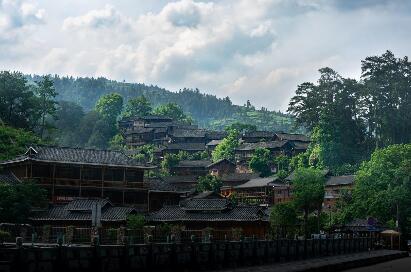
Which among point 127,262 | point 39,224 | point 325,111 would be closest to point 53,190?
point 39,224

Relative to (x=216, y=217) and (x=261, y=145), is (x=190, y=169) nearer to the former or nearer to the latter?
(x=261, y=145)

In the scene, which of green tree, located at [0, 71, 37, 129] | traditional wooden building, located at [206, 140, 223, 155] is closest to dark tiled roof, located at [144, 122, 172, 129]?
traditional wooden building, located at [206, 140, 223, 155]

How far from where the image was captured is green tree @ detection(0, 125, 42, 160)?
79.4 m

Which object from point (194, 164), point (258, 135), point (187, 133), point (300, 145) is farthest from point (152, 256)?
point (187, 133)

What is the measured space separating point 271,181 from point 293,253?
2412 inches

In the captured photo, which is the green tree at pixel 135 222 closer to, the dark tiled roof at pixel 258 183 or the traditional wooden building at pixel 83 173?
the traditional wooden building at pixel 83 173

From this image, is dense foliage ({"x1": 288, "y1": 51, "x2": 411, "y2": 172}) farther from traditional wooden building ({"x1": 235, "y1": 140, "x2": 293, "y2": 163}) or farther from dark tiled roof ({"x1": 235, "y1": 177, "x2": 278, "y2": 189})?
dark tiled roof ({"x1": 235, "y1": 177, "x2": 278, "y2": 189})

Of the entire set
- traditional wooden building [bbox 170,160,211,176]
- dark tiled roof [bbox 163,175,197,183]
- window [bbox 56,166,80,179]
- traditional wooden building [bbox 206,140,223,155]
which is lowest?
window [bbox 56,166,80,179]

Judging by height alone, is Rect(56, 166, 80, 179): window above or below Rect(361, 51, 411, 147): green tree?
below

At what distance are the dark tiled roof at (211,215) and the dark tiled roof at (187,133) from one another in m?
83.2

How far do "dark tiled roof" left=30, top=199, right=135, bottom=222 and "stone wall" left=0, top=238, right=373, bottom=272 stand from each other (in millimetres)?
21541

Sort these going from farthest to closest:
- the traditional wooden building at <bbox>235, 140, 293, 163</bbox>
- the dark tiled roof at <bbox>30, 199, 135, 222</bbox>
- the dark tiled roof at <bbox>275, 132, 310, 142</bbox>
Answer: the dark tiled roof at <bbox>275, 132, 310, 142</bbox>
the traditional wooden building at <bbox>235, 140, 293, 163</bbox>
the dark tiled roof at <bbox>30, 199, 135, 222</bbox>

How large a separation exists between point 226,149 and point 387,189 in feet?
213

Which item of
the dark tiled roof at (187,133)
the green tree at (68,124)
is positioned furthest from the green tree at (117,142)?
the dark tiled roof at (187,133)
